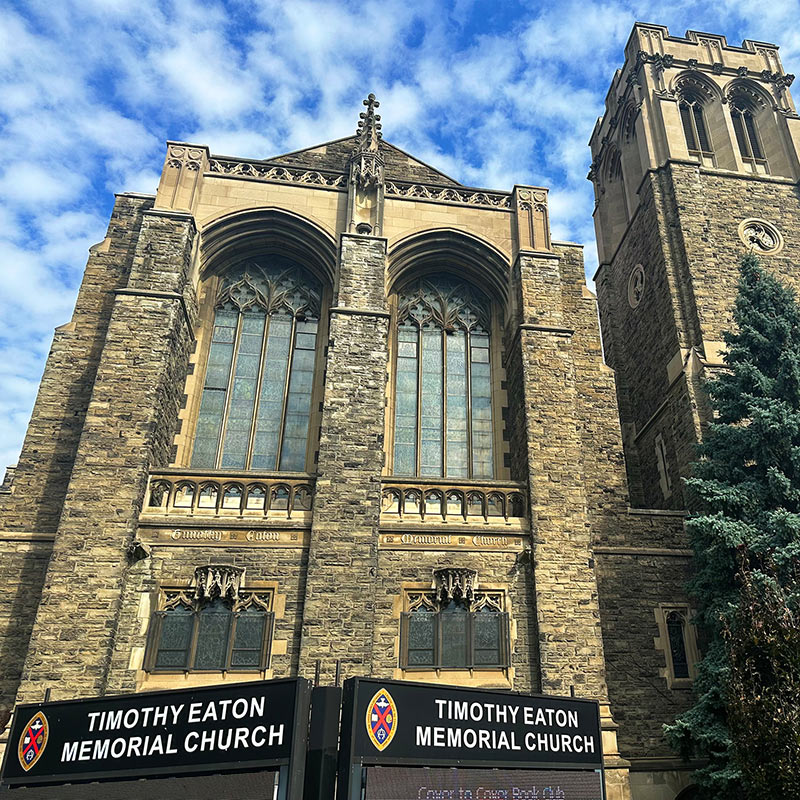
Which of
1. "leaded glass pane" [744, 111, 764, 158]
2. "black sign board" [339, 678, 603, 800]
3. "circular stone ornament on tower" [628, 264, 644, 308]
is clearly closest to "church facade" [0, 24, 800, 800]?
"circular stone ornament on tower" [628, 264, 644, 308]

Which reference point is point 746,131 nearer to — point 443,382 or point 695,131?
point 695,131

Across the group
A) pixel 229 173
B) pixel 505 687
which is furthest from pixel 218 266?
pixel 505 687

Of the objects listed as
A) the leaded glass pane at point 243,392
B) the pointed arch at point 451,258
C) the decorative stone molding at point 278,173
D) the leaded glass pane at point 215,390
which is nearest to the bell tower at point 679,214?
the pointed arch at point 451,258

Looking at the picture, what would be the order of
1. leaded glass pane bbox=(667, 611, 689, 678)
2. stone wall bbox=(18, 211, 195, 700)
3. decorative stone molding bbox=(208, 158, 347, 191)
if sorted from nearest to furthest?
stone wall bbox=(18, 211, 195, 700) → leaded glass pane bbox=(667, 611, 689, 678) → decorative stone molding bbox=(208, 158, 347, 191)

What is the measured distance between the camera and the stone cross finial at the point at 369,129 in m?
16.4

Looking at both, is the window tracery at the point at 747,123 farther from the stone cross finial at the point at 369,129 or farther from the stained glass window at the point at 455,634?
the stained glass window at the point at 455,634

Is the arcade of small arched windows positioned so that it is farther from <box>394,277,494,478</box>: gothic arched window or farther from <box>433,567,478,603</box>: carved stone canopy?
<box>433,567,478,603</box>: carved stone canopy

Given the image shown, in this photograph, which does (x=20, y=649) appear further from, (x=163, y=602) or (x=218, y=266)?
(x=218, y=266)

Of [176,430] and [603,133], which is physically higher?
[603,133]

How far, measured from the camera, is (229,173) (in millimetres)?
15867

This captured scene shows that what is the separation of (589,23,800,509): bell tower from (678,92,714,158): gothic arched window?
0.14 ft

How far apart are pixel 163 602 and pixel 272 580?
1.78 meters

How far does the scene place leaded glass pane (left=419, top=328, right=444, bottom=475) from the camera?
557 inches

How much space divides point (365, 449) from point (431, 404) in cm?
277
